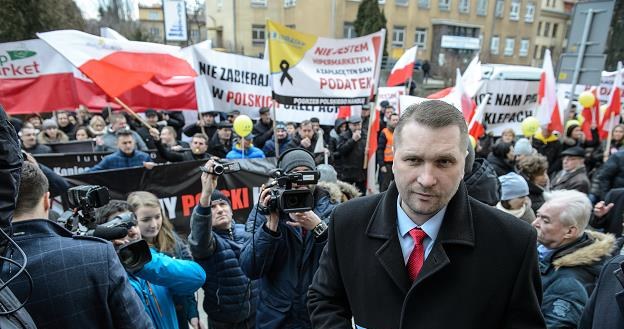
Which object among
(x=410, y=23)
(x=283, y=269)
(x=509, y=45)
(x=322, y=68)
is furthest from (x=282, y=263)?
(x=509, y=45)

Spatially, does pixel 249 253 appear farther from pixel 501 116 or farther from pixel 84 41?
pixel 501 116

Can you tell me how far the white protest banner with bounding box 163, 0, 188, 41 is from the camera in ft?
58.4

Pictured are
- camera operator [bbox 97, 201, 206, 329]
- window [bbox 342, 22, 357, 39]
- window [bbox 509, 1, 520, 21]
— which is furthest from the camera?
window [bbox 509, 1, 520, 21]

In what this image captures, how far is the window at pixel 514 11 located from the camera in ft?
142

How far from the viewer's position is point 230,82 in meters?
7.33

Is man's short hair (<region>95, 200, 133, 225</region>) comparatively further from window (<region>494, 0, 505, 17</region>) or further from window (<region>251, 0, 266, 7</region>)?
window (<region>494, 0, 505, 17</region>)

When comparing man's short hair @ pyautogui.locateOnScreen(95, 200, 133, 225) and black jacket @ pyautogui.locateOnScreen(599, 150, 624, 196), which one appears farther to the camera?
black jacket @ pyautogui.locateOnScreen(599, 150, 624, 196)

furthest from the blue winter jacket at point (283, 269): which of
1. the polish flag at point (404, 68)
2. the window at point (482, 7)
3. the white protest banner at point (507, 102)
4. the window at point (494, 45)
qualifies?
the window at point (494, 45)

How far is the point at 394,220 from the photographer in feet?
5.41

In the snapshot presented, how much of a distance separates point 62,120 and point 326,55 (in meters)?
6.26

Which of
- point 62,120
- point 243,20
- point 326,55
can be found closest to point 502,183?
point 326,55

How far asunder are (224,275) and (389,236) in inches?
66.1

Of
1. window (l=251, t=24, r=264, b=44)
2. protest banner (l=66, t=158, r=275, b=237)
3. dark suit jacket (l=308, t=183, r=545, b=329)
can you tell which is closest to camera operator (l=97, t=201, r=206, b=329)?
dark suit jacket (l=308, t=183, r=545, b=329)

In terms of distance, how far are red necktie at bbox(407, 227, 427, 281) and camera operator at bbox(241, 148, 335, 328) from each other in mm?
922
